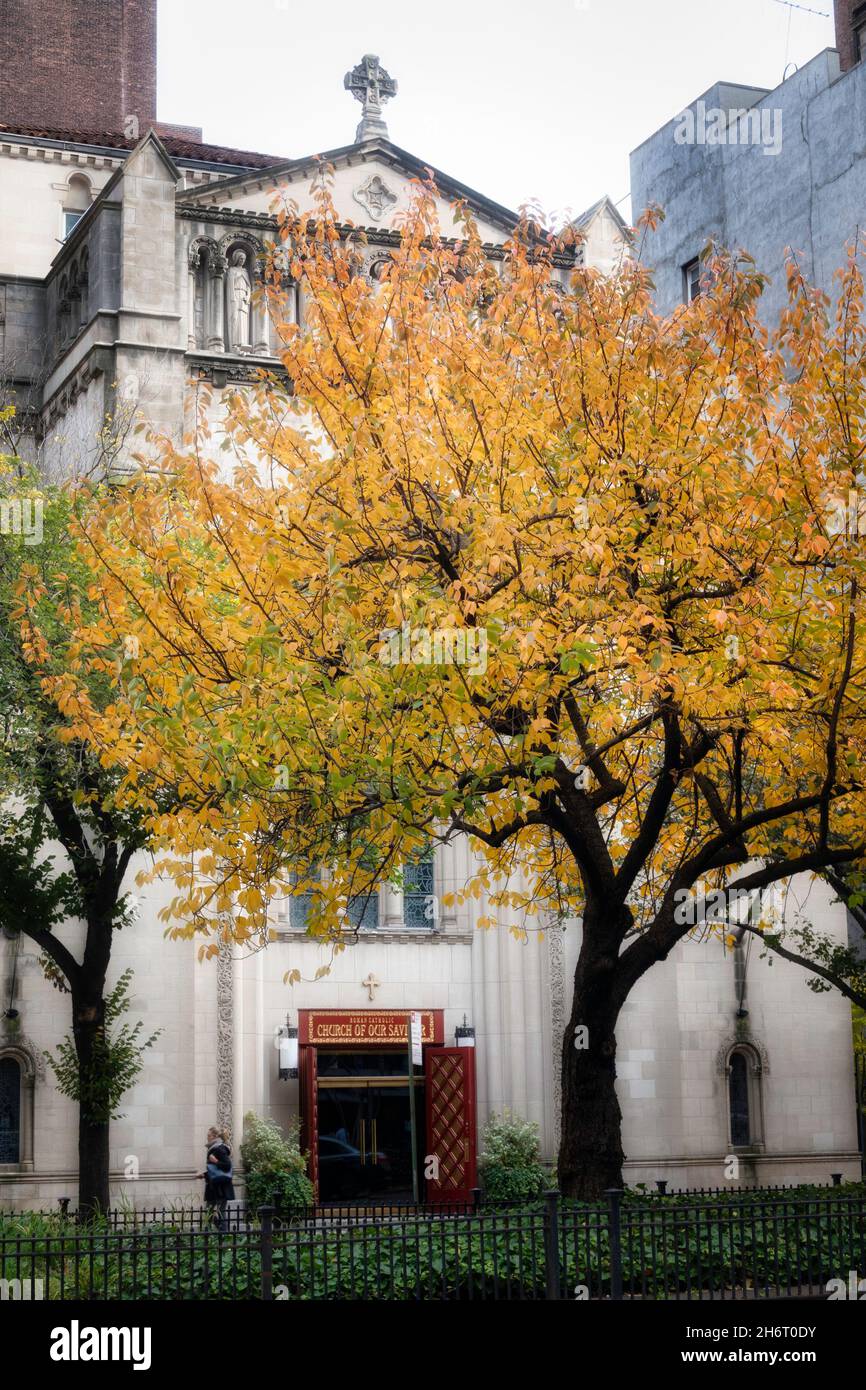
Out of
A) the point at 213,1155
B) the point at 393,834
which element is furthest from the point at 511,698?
the point at 213,1155

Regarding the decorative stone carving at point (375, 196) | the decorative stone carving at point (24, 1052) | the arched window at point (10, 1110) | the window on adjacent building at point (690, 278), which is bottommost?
the arched window at point (10, 1110)

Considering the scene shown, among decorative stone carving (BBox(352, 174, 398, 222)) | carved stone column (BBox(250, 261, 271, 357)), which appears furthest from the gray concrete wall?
carved stone column (BBox(250, 261, 271, 357))

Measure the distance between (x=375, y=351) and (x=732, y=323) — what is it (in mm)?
3768

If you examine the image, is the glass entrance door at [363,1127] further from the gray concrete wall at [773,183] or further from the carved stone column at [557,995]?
the gray concrete wall at [773,183]

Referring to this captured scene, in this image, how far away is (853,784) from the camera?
19.3 meters

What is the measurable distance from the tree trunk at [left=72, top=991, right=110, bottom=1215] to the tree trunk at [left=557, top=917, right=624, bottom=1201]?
9607 mm

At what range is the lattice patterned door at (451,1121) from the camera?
3256 cm

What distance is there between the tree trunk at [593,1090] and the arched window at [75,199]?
27980 mm

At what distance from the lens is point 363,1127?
109 ft
